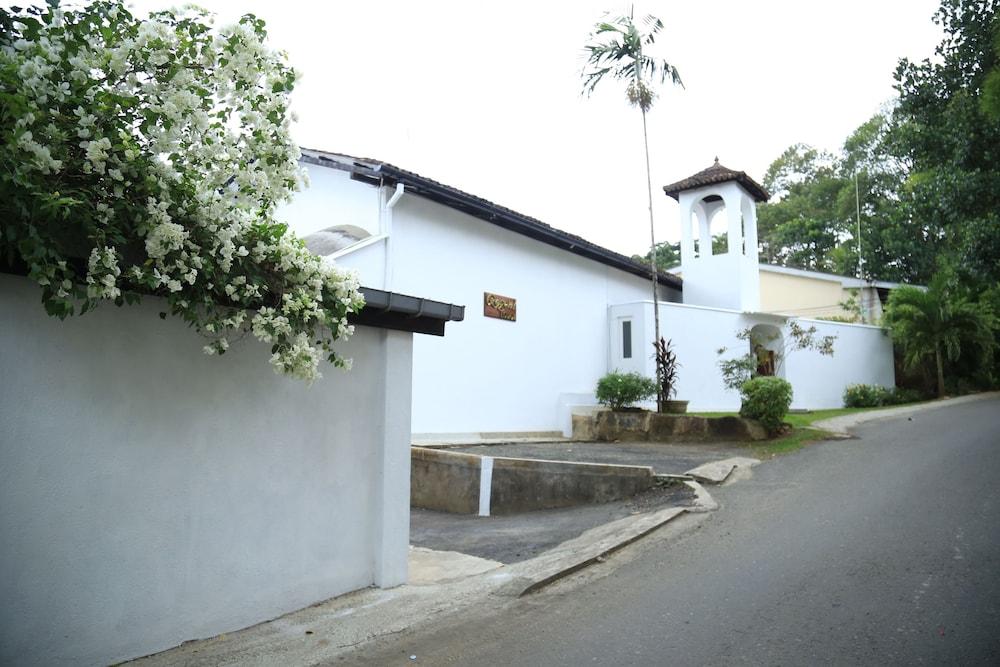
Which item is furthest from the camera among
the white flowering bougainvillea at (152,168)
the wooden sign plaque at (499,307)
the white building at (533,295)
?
the wooden sign plaque at (499,307)

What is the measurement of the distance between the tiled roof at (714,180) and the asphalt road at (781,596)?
13512mm

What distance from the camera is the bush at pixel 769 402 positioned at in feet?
43.6

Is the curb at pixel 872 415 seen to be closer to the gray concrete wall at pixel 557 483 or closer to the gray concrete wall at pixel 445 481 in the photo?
the gray concrete wall at pixel 557 483

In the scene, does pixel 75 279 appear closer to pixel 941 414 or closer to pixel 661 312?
Answer: pixel 661 312

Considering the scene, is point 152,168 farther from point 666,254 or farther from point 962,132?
point 666,254

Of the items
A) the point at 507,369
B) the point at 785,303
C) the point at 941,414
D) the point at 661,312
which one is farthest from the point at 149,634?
the point at 785,303

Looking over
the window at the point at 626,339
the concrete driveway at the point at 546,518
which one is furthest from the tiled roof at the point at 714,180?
the concrete driveway at the point at 546,518

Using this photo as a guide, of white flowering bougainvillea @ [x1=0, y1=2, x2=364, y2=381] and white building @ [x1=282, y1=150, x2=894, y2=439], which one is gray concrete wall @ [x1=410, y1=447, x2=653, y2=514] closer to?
white building @ [x1=282, y1=150, x2=894, y2=439]

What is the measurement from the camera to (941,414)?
16359 mm

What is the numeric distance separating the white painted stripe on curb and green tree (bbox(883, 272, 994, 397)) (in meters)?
17.7

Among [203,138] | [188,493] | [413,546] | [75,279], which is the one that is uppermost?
[203,138]

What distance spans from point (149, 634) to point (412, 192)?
1018 centimetres

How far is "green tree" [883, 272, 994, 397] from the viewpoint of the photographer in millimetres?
21625

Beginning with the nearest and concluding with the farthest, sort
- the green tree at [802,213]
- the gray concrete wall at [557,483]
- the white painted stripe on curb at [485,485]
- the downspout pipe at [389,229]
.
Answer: the gray concrete wall at [557,483]
the white painted stripe on curb at [485,485]
the downspout pipe at [389,229]
the green tree at [802,213]
